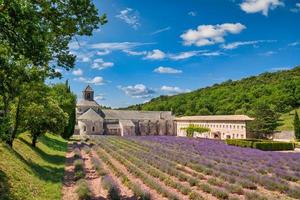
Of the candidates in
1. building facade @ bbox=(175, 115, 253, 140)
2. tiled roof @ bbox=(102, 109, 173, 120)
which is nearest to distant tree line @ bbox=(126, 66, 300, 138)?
building facade @ bbox=(175, 115, 253, 140)

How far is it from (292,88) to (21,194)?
101m

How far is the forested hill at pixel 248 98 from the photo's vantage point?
9506 centimetres

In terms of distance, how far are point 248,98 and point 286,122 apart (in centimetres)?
3063

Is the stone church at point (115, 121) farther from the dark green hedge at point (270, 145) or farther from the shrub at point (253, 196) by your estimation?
the shrub at point (253, 196)

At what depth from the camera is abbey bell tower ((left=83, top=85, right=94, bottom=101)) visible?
8925 centimetres

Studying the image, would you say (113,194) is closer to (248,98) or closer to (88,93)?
(88,93)

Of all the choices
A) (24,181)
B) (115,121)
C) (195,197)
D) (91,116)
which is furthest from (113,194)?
(115,121)

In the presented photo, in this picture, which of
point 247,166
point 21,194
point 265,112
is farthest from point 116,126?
point 21,194

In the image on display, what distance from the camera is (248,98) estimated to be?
10831cm

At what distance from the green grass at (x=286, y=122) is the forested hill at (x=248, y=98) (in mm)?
3965

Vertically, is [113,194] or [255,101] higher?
[255,101]

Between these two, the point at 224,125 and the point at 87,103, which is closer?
the point at 224,125

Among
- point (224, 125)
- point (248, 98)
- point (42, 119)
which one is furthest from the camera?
point (248, 98)

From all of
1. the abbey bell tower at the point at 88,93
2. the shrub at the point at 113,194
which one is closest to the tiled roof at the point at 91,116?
the abbey bell tower at the point at 88,93
